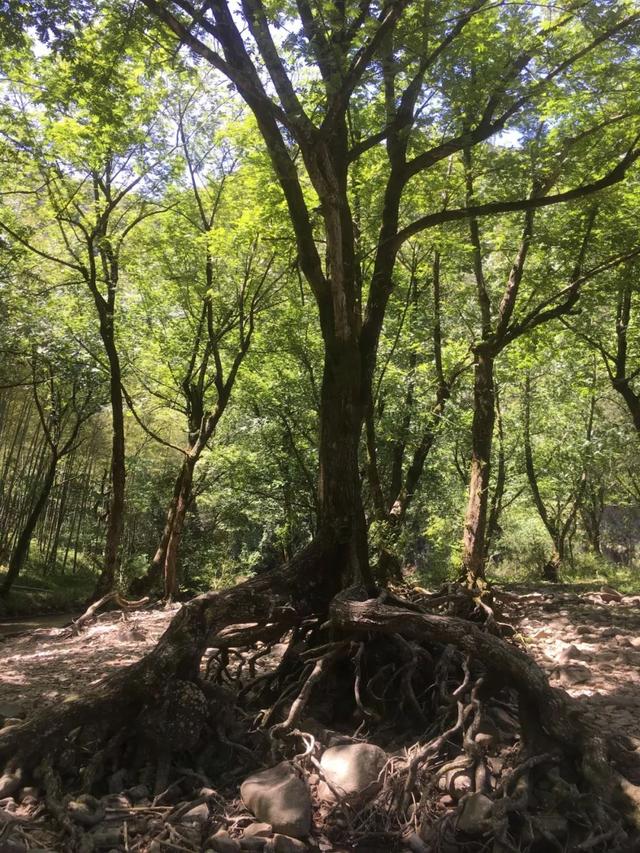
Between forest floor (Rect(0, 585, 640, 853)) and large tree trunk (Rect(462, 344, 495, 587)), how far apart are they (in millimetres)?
1107

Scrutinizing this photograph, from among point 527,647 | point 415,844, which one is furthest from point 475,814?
point 527,647

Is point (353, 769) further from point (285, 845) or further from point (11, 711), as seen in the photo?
point (11, 711)

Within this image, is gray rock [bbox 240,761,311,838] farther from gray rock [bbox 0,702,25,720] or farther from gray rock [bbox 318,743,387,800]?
gray rock [bbox 0,702,25,720]


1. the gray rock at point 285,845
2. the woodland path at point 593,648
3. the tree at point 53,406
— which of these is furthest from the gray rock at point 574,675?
the tree at point 53,406

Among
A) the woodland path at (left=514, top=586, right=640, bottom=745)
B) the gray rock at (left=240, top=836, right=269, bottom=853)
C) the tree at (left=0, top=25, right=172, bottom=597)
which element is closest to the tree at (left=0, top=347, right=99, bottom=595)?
the tree at (left=0, top=25, right=172, bottom=597)

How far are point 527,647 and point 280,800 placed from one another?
441 cm

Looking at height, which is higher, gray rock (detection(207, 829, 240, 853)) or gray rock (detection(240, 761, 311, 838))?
gray rock (detection(240, 761, 311, 838))

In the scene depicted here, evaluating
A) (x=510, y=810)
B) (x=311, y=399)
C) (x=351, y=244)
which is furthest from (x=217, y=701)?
(x=311, y=399)

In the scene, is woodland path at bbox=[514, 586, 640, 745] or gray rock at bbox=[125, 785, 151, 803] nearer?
gray rock at bbox=[125, 785, 151, 803]

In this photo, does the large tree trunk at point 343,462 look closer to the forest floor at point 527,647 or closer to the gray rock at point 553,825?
the forest floor at point 527,647

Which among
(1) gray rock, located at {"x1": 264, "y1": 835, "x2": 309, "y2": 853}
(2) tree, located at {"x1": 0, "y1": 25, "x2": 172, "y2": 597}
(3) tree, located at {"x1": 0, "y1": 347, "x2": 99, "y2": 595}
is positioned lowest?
(1) gray rock, located at {"x1": 264, "y1": 835, "x2": 309, "y2": 853}

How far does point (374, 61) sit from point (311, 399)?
10203 millimetres

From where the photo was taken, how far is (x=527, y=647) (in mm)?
7191

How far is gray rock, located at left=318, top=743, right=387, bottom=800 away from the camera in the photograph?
388cm
